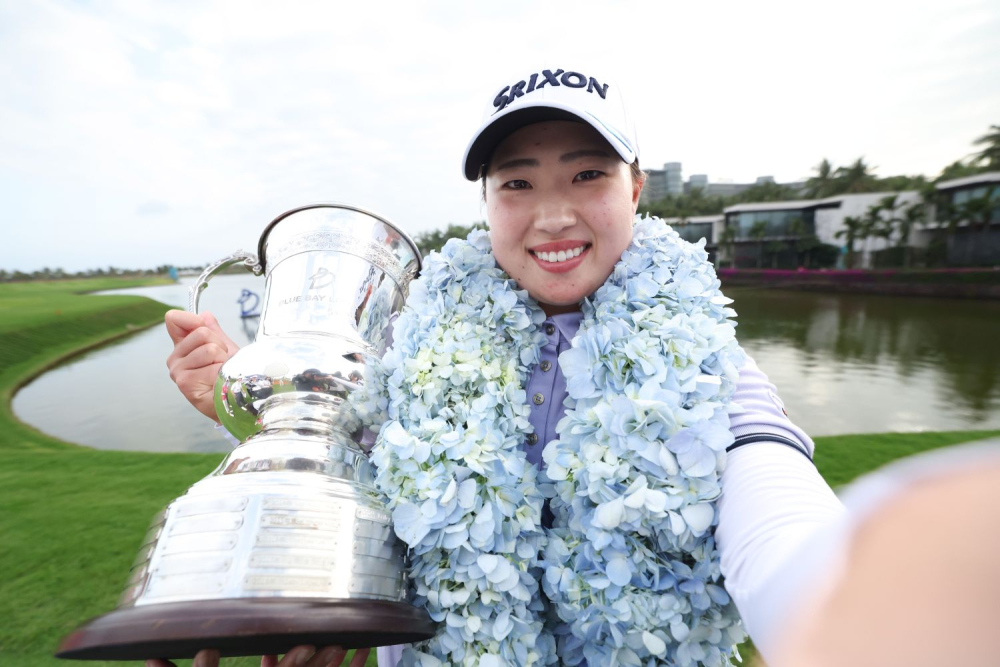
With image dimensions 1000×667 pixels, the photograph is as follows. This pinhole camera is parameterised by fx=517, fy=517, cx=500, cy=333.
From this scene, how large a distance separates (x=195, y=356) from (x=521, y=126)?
4.54 feet

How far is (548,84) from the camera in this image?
1.30m

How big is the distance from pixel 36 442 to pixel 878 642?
31.8ft

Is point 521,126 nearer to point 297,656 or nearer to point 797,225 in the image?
point 297,656

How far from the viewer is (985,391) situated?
8.47 metres

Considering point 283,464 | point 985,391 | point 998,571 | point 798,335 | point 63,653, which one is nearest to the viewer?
point 998,571

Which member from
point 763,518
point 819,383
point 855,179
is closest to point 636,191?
point 763,518

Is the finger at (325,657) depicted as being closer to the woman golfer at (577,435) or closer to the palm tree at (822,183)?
the woman golfer at (577,435)

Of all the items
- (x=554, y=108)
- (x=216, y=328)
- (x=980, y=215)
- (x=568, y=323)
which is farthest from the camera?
(x=980, y=215)

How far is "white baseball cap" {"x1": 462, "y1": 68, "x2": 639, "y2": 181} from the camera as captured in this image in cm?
125

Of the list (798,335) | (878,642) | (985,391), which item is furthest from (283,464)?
(798,335)

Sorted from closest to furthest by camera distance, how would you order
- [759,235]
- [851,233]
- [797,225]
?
[851,233], [797,225], [759,235]

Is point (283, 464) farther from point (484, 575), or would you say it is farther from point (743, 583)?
point (743, 583)

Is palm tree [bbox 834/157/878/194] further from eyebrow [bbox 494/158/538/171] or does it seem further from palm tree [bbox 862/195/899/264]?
eyebrow [bbox 494/158/538/171]

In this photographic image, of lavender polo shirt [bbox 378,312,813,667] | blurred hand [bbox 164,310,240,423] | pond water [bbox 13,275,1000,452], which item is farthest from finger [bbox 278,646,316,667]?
pond water [bbox 13,275,1000,452]
